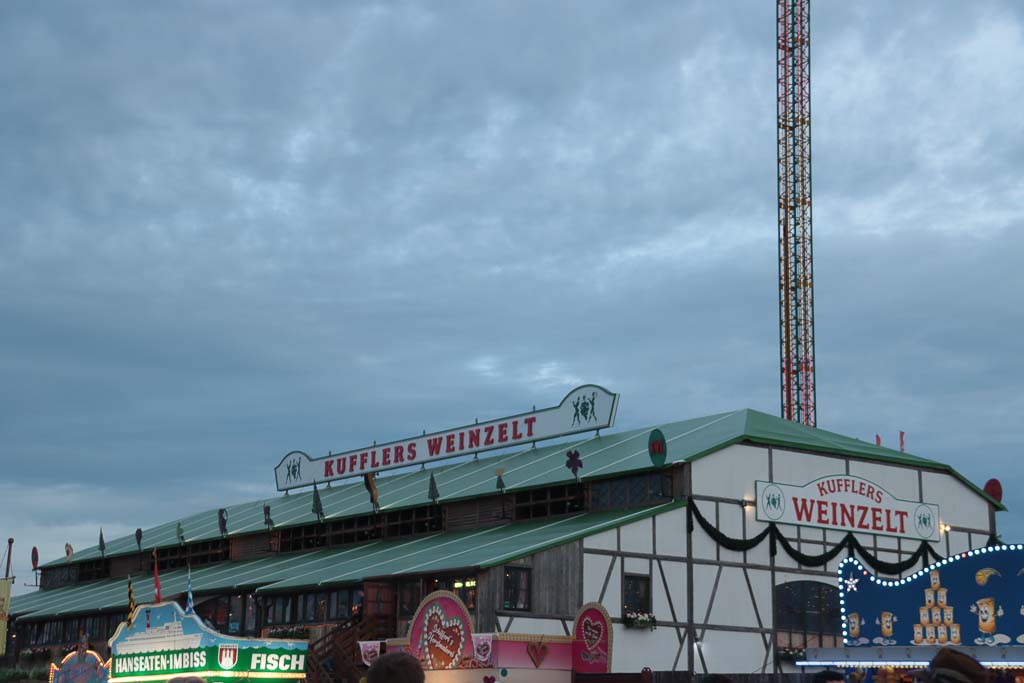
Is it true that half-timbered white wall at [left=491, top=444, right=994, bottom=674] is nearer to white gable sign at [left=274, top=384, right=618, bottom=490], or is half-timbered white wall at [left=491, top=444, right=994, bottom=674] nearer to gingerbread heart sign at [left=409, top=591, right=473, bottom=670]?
gingerbread heart sign at [left=409, top=591, right=473, bottom=670]

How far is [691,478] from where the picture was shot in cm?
4191

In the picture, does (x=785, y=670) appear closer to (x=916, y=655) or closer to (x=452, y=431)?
(x=916, y=655)

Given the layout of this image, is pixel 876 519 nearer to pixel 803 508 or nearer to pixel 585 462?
pixel 803 508

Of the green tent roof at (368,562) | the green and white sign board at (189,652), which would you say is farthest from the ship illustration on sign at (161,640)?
the green tent roof at (368,562)

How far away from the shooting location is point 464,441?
186 ft

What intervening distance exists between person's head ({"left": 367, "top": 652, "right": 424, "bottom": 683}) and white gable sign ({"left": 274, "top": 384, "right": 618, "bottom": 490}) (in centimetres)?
4363

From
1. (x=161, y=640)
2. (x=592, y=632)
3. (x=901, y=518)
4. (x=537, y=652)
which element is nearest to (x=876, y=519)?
(x=901, y=518)

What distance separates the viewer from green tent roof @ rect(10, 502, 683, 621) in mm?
40031

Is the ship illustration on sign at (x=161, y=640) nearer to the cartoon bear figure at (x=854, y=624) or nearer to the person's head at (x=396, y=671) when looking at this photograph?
the cartoon bear figure at (x=854, y=624)

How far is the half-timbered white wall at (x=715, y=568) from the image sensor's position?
39406 millimetres

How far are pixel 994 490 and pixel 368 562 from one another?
22.1 metres

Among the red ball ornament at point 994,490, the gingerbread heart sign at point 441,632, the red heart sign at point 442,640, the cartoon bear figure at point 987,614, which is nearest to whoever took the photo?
the cartoon bear figure at point 987,614

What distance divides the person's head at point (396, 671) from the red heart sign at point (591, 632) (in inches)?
1216

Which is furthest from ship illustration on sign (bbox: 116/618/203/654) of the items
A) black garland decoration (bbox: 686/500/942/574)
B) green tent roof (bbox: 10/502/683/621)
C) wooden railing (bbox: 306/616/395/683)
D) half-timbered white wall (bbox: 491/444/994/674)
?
black garland decoration (bbox: 686/500/942/574)
